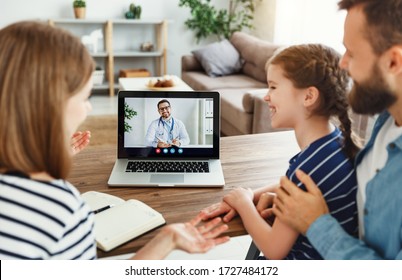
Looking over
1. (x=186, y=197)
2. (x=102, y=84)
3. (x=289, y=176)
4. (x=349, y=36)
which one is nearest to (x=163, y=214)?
(x=186, y=197)

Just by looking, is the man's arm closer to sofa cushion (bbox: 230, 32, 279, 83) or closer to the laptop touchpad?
the laptop touchpad

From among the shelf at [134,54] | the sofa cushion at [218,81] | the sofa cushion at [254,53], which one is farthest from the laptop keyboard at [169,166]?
the shelf at [134,54]

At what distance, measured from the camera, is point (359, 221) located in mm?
1076

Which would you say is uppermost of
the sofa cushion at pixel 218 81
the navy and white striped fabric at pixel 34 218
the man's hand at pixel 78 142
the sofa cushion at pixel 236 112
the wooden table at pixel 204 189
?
the navy and white striped fabric at pixel 34 218

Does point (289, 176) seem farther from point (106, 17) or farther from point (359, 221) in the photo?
point (106, 17)

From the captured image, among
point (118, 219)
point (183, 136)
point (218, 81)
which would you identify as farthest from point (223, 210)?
point (218, 81)

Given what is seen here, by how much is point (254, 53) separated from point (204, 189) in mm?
3268

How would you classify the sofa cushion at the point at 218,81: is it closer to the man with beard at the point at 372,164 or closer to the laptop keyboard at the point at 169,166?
the laptop keyboard at the point at 169,166

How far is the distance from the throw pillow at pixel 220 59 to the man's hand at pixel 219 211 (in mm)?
3387

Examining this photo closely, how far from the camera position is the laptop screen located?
1471 millimetres

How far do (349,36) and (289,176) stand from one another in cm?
37

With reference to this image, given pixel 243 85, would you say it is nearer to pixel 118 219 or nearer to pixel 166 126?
pixel 166 126

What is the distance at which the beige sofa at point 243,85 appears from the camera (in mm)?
3252

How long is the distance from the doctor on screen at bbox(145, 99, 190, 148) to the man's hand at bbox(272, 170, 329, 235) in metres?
0.51
